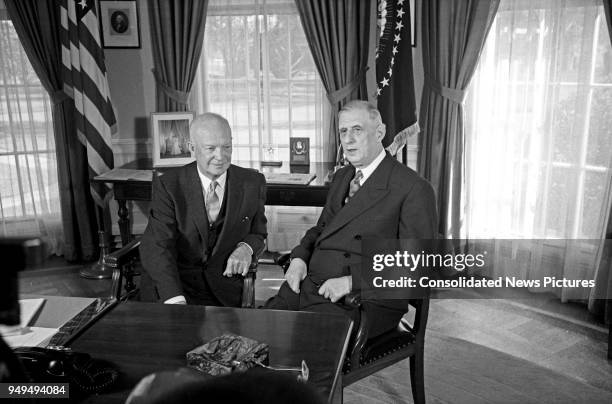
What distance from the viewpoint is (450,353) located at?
3451 mm

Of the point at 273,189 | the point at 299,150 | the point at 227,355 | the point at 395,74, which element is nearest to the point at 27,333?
the point at 227,355

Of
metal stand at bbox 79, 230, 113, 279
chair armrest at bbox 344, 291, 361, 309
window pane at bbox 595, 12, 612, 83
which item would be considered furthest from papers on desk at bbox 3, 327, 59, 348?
window pane at bbox 595, 12, 612, 83

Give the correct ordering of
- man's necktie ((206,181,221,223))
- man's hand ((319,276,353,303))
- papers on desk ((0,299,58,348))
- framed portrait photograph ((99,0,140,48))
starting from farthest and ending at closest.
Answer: framed portrait photograph ((99,0,140,48)) → man's necktie ((206,181,221,223)) → man's hand ((319,276,353,303)) → papers on desk ((0,299,58,348))

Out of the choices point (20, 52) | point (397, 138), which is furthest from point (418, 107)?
point (20, 52)

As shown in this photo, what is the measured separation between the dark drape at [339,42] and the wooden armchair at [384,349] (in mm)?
2475

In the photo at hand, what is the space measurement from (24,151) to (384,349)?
12.5 feet

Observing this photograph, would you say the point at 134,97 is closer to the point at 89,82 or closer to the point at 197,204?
the point at 89,82

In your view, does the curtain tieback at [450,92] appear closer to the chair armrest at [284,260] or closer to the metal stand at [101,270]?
the chair armrest at [284,260]

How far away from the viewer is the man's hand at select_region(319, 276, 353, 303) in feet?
8.39

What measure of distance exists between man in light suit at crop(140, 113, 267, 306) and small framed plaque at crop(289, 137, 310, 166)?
1.56 metres

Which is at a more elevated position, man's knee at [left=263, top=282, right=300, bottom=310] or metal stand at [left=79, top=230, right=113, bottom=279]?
man's knee at [left=263, top=282, right=300, bottom=310]

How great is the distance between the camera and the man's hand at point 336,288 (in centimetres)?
256

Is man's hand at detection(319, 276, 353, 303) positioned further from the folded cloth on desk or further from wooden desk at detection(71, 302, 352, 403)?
the folded cloth on desk

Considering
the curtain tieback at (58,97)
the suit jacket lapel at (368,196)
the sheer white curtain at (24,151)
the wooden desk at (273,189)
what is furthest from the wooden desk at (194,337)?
the sheer white curtain at (24,151)
